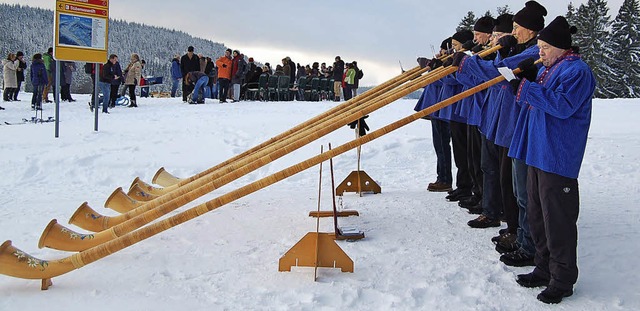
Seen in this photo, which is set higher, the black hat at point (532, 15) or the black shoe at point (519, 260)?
the black hat at point (532, 15)

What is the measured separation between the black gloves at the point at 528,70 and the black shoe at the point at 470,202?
2163 millimetres

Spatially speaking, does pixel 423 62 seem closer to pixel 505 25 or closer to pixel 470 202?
pixel 505 25

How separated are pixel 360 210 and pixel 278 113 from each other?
28.0 ft

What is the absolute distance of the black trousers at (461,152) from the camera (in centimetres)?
569

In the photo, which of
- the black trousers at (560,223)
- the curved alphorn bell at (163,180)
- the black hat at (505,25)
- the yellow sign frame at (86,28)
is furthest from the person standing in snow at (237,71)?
the black trousers at (560,223)

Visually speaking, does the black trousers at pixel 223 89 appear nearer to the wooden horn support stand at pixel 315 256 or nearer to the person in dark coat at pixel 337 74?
the person in dark coat at pixel 337 74

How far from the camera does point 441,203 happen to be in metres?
5.64

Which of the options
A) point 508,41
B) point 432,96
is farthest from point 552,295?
point 432,96

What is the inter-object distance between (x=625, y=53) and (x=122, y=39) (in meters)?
78.5

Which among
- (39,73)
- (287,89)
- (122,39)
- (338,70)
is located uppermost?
(122,39)

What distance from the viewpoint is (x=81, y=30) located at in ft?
30.9

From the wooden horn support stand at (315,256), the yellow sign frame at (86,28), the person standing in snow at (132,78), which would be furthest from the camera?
the person standing in snow at (132,78)

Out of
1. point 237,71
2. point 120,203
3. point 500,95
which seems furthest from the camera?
point 237,71

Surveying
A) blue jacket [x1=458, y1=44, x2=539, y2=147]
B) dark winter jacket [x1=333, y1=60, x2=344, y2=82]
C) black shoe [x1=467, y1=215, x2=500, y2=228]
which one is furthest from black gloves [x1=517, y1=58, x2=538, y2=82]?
dark winter jacket [x1=333, y1=60, x2=344, y2=82]
